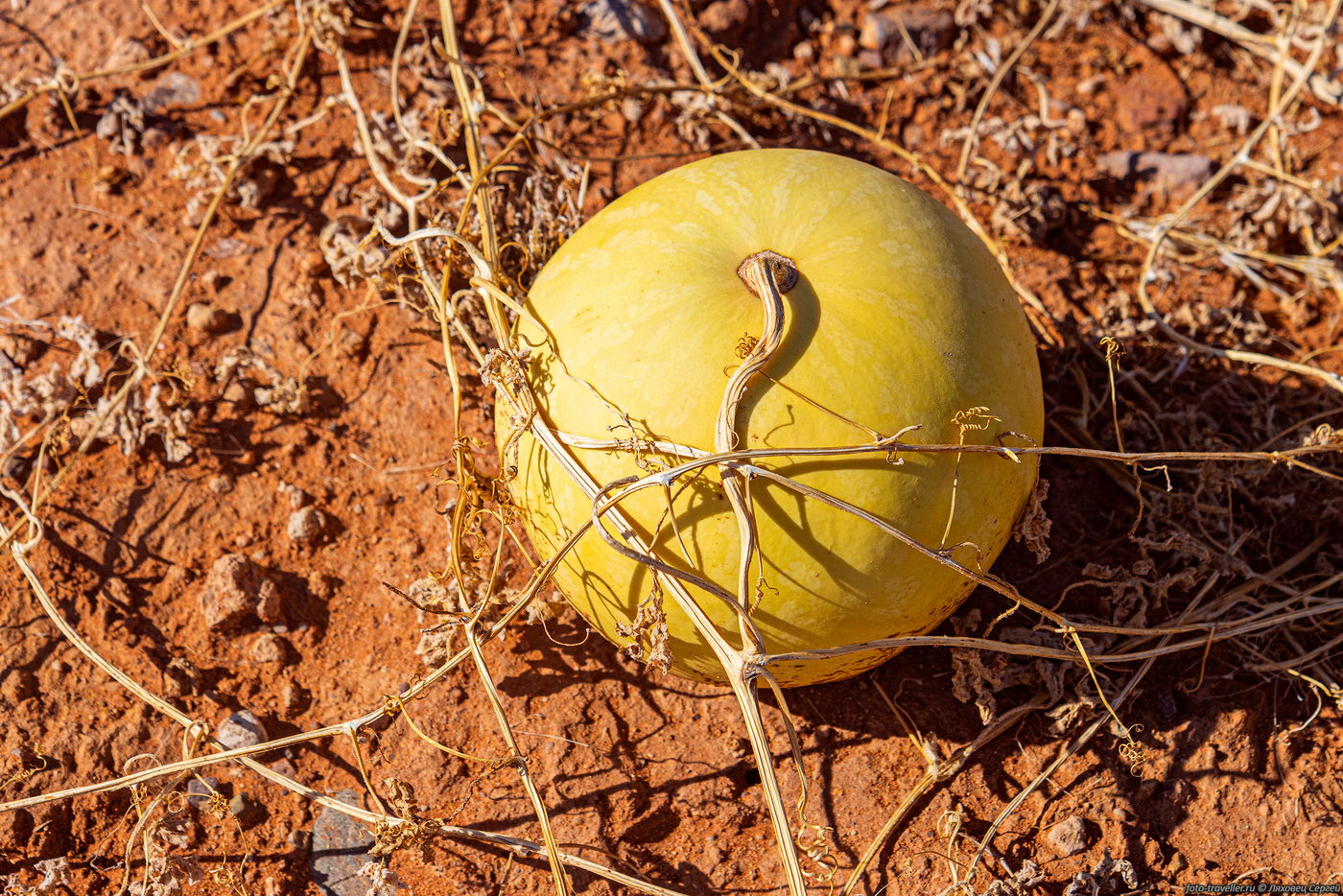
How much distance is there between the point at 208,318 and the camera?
126 inches

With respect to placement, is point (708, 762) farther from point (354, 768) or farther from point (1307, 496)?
point (1307, 496)

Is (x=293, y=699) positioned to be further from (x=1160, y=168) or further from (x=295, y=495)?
(x=1160, y=168)

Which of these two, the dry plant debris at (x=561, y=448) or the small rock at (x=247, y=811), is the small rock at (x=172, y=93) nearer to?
the dry plant debris at (x=561, y=448)

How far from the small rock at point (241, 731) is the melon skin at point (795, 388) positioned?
1.07 metres

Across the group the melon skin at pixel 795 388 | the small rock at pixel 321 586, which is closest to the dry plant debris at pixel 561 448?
the small rock at pixel 321 586

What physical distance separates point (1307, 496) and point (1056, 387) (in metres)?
0.86

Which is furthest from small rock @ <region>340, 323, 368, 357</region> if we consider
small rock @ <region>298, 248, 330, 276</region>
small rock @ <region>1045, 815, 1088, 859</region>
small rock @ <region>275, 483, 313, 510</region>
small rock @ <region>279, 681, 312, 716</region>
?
small rock @ <region>1045, 815, 1088, 859</region>

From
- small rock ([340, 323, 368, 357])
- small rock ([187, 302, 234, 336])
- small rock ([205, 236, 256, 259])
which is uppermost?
small rock ([205, 236, 256, 259])

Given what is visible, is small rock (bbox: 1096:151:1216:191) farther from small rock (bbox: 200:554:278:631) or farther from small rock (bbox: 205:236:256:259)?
small rock (bbox: 200:554:278:631)

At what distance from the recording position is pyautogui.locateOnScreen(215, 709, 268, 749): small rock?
2740 millimetres

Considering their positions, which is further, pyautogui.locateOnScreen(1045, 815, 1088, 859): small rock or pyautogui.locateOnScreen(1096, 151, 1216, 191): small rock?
pyautogui.locateOnScreen(1096, 151, 1216, 191): small rock

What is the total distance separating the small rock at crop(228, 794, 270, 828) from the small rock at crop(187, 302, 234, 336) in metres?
1.51

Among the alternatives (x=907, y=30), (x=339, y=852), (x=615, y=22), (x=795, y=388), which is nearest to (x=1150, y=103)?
(x=907, y=30)

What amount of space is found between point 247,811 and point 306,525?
83cm
